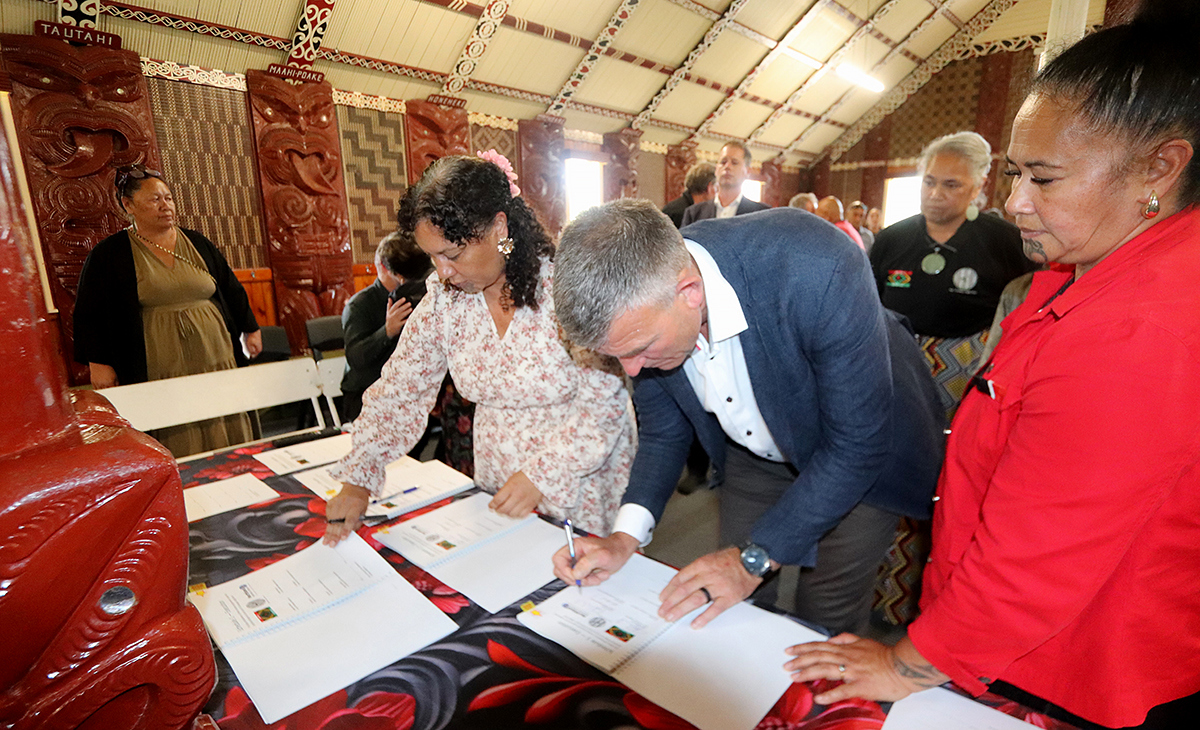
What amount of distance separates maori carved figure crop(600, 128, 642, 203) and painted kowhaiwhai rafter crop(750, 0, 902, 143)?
2.64 meters

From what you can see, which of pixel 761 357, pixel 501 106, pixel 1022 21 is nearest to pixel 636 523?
pixel 761 357

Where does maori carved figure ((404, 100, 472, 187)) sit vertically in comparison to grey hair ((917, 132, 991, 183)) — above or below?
above

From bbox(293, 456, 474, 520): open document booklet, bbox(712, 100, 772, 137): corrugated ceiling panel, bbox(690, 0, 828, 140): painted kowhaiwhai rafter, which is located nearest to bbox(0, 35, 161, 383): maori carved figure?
bbox(293, 456, 474, 520): open document booklet

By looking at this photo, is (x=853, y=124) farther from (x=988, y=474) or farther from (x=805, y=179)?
(x=988, y=474)

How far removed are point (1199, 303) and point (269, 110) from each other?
5604 mm

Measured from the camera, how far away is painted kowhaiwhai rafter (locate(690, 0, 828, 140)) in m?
7.48

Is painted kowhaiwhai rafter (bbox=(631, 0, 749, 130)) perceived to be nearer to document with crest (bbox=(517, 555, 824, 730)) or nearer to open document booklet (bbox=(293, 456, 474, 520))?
open document booklet (bbox=(293, 456, 474, 520))

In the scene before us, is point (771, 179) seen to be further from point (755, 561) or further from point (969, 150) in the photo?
point (755, 561)

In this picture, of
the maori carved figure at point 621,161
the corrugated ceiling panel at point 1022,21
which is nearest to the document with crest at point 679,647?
the maori carved figure at point 621,161

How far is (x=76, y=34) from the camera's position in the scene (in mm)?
3787

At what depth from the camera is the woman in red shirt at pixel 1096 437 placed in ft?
2.02

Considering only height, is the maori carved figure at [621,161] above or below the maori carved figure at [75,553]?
above

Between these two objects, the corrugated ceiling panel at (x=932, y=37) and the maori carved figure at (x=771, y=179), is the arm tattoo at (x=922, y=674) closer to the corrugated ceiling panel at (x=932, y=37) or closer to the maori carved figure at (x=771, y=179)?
the maori carved figure at (x=771, y=179)

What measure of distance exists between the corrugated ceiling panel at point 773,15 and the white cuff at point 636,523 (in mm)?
7203
